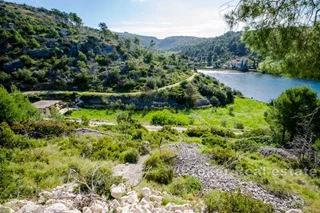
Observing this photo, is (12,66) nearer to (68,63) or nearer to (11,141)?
(68,63)

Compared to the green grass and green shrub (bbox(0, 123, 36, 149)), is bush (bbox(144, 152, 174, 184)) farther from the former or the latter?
green shrub (bbox(0, 123, 36, 149))

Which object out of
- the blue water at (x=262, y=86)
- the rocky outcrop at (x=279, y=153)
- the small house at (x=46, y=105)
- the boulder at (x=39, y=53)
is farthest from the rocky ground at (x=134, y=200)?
the blue water at (x=262, y=86)

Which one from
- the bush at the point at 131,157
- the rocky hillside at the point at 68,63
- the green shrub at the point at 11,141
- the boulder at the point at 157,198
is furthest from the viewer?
the rocky hillside at the point at 68,63

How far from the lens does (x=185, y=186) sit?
8.22m

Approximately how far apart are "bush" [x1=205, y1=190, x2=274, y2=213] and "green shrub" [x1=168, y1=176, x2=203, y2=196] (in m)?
0.91

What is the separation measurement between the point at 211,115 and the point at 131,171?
132 feet

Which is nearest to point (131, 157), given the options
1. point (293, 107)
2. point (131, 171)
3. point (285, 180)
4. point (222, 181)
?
point (131, 171)

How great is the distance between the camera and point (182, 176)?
31.2 feet

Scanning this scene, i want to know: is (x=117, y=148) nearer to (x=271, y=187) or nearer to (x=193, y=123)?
(x=271, y=187)

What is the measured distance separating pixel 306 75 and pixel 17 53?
6930 cm

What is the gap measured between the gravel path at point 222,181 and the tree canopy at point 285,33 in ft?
15.1

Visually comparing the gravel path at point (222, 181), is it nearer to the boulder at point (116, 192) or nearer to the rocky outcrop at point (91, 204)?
the rocky outcrop at point (91, 204)

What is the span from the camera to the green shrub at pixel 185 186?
7.84 m

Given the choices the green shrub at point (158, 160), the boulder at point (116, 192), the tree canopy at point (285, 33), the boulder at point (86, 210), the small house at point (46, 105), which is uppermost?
the tree canopy at point (285, 33)
